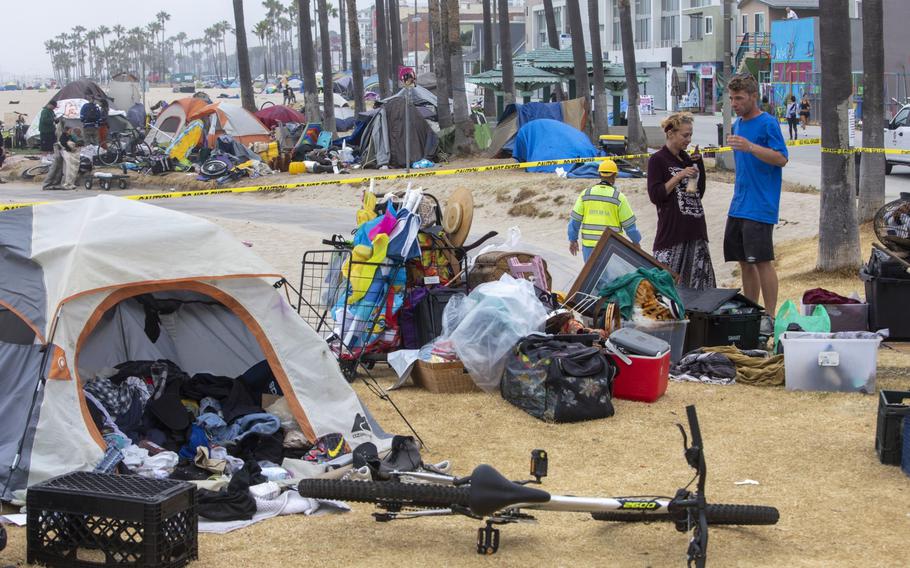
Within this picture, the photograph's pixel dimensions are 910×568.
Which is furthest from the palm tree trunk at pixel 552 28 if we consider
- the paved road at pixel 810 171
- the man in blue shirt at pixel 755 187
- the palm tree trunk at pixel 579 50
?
the man in blue shirt at pixel 755 187

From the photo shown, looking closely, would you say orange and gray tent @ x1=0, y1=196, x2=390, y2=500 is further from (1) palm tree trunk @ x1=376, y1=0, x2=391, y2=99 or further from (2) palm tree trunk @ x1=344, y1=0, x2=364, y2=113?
(1) palm tree trunk @ x1=376, y1=0, x2=391, y2=99

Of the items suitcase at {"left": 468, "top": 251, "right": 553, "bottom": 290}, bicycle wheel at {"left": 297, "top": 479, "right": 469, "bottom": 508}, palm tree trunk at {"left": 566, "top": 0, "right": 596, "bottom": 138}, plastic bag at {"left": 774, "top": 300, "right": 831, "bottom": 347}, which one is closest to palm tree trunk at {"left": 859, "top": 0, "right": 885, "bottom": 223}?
plastic bag at {"left": 774, "top": 300, "right": 831, "bottom": 347}

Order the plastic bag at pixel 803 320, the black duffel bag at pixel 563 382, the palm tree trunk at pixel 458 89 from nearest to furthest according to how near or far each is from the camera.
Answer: the black duffel bag at pixel 563 382, the plastic bag at pixel 803 320, the palm tree trunk at pixel 458 89

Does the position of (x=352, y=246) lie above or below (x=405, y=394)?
above

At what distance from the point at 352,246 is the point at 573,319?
2.03 metres

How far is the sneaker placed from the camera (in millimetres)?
9555

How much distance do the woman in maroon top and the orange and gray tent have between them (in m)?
3.67

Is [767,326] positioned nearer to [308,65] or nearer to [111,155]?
[111,155]

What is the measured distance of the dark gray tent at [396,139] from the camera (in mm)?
29203

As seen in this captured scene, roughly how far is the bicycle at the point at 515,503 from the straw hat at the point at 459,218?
14.2 ft

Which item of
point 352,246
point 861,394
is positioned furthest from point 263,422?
point 861,394

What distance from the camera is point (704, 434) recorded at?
24.3 ft

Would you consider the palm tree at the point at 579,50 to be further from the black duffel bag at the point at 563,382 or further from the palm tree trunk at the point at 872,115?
the black duffel bag at the point at 563,382

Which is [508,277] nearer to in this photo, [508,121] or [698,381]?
[698,381]
